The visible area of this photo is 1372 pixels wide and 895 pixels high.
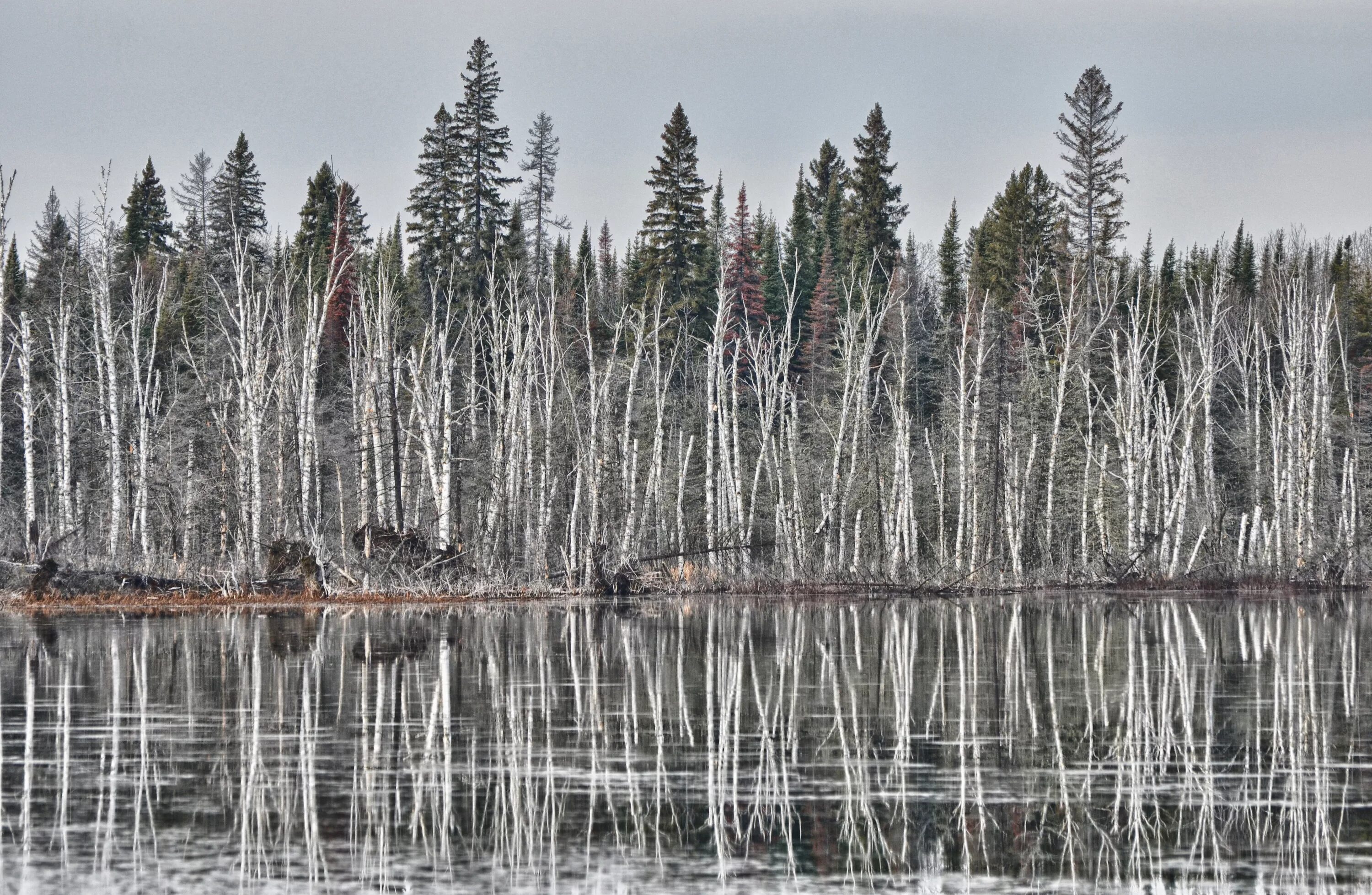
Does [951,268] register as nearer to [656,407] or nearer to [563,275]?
[563,275]

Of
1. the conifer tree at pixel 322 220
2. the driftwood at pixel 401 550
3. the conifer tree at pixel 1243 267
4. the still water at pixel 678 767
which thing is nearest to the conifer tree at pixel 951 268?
the conifer tree at pixel 1243 267

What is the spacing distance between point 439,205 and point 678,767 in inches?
1787

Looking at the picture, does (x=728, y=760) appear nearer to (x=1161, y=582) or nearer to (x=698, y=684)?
(x=698, y=684)

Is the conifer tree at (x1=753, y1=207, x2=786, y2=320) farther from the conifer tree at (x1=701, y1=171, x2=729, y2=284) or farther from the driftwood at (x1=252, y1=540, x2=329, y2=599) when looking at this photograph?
the driftwood at (x1=252, y1=540, x2=329, y2=599)

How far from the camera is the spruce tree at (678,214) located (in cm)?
5950

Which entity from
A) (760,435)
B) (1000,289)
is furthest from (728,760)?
(1000,289)

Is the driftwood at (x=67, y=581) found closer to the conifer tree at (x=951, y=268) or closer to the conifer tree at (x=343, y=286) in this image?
the conifer tree at (x=343, y=286)

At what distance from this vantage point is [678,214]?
59875 millimetres

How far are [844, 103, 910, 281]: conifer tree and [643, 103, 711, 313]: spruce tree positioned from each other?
9.07 meters

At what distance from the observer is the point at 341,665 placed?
57.4 ft

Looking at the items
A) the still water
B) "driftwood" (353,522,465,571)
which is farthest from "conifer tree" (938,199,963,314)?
the still water

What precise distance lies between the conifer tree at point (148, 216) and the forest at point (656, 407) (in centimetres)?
16

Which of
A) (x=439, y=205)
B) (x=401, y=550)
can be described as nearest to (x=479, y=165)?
(x=439, y=205)

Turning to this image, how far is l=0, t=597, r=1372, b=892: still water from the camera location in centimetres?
788
